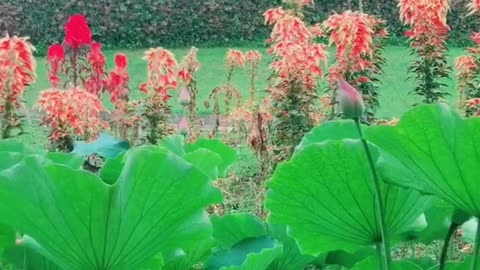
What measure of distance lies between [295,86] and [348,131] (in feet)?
10.2

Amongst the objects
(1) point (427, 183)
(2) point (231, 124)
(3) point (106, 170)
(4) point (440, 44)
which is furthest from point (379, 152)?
(2) point (231, 124)

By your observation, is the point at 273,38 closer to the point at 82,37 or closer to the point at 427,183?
the point at 82,37

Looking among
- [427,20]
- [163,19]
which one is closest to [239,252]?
[427,20]

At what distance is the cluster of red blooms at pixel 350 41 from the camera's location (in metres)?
3.89

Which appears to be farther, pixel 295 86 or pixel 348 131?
pixel 295 86

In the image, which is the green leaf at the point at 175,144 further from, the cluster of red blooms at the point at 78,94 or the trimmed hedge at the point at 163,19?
the trimmed hedge at the point at 163,19

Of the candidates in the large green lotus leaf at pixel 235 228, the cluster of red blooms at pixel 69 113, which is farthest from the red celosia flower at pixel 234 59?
the large green lotus leaf at pixel 235 228

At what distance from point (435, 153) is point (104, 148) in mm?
506

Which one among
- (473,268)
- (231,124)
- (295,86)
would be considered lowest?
(231,124)

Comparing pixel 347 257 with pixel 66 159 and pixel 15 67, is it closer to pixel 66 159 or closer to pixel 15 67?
pixel 66 159

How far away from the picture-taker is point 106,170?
100 centimetres

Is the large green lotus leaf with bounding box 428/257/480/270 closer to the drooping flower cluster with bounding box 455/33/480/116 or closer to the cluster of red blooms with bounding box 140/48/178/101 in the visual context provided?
the cluster of red blooms with bounding box 140/48/178/101

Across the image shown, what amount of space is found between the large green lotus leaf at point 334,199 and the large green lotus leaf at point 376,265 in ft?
0.05

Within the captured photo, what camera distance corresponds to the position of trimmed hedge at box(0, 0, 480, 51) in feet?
42.4
